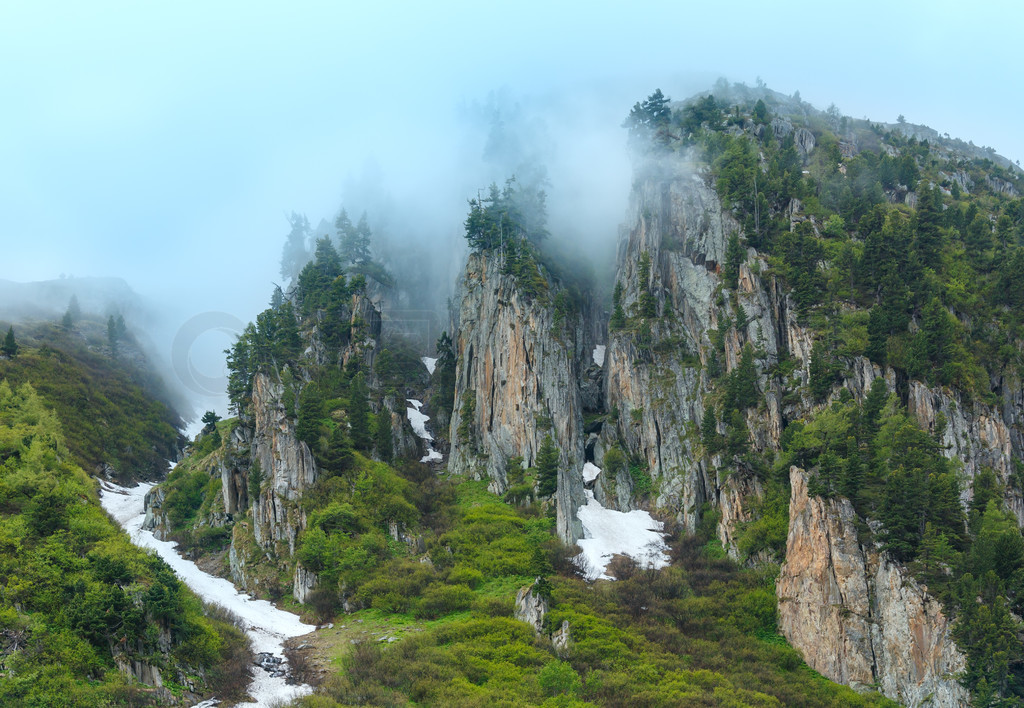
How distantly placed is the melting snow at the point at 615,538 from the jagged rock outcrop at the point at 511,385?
9.18 feet

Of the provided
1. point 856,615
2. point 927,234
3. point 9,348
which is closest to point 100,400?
point 9,348

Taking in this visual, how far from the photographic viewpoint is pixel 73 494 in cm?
5753

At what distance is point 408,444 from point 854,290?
54515 mm

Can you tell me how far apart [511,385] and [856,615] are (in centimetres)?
4625

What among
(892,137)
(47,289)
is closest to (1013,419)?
(892,137)

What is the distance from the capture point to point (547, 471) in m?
76.2

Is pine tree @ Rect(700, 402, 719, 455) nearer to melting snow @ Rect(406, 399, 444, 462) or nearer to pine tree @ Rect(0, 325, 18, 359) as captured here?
melting snow @ Rect(406, 399, 444, 462)

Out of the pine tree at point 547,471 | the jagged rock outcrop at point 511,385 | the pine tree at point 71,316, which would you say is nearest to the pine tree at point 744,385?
the pine tree at point 547,471

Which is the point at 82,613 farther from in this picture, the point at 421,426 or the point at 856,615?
the point at 421,426

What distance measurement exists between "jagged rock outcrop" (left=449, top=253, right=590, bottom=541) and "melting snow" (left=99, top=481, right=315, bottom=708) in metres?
27.5

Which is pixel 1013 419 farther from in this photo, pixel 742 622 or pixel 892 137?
pixel 892 137

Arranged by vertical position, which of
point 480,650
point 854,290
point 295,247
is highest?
point 295,247

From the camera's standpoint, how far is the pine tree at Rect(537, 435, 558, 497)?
75.6 m

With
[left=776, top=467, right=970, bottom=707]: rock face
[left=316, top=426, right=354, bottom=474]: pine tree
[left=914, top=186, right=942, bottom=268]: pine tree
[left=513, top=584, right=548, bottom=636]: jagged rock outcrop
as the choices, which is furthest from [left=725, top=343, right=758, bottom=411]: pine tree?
[left=316, top=426, right=354, bottom=474]: pine tree
